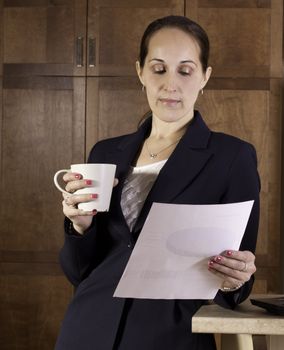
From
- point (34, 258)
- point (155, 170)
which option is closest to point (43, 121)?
point (34, 258)

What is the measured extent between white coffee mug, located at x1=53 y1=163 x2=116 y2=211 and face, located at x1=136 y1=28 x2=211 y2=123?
257 millimetres

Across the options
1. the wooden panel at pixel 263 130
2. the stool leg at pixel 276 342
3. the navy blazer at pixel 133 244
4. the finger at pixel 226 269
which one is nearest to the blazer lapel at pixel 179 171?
the navy blazer at pixel 133 244

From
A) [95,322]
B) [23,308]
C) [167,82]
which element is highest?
[167,82]

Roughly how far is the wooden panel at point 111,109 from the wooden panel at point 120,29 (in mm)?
68

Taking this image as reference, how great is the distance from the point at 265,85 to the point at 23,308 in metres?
1.49

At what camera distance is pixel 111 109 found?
10.7ft

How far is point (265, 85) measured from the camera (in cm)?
321

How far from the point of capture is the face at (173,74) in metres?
1.47

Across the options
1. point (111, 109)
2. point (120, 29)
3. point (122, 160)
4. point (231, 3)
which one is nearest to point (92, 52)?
point (120, 29)

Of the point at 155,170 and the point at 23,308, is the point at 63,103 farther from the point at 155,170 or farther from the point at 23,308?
the point at 155,170

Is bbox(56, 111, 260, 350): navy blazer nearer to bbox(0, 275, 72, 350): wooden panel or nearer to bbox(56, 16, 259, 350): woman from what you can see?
bbox(56, 16, 259, 350): woman

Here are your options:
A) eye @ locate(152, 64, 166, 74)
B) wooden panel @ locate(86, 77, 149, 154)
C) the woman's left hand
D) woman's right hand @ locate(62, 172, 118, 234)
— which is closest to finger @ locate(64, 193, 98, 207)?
woman's right hand @ locate(62, 172, 118, 234)

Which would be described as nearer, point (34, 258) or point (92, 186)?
point (92, 186)

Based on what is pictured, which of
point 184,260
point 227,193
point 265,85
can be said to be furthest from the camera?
point 265,85
